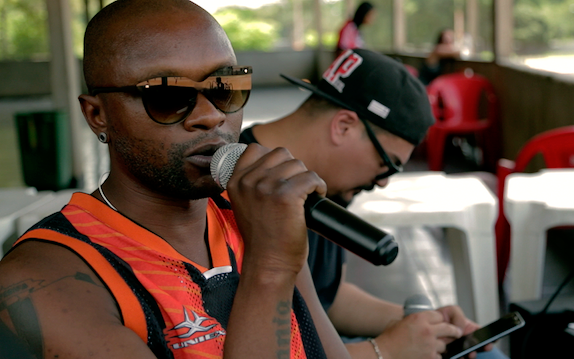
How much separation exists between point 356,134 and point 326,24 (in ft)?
60.8

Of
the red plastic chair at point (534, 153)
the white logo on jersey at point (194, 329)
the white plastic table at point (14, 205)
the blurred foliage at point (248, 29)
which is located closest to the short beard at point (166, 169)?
the white logo on jersey at point (194, 329)

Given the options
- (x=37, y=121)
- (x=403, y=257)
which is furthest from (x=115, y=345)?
(x=37, y=121)

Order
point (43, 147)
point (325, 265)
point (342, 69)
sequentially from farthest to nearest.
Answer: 1. point (43, 147)
2. point (342, 69)
3. point (325, 265)

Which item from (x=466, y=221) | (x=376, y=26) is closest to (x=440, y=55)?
(x=376, y=26)

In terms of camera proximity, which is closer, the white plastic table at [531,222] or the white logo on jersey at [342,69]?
the white logo on jersey at [342,69]

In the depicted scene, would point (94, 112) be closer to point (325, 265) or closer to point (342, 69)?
point (325, 265)

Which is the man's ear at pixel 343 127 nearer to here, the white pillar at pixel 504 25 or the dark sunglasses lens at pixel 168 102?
the dark sunglasses lens at pixel 168 102

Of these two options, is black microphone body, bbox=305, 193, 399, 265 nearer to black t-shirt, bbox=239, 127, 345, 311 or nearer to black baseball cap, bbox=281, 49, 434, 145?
black t-shirt, bbox=239, 127, 345, 311

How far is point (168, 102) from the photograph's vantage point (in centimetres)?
102

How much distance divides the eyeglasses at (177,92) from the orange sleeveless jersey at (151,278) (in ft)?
0.65

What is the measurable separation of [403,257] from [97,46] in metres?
3.45

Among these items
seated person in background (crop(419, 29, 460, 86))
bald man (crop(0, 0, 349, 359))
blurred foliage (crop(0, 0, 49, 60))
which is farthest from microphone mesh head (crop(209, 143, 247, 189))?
blurred foliage (crop(0, 0, 49, 60))

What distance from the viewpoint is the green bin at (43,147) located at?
6.14 meters

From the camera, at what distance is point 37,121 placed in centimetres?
614
